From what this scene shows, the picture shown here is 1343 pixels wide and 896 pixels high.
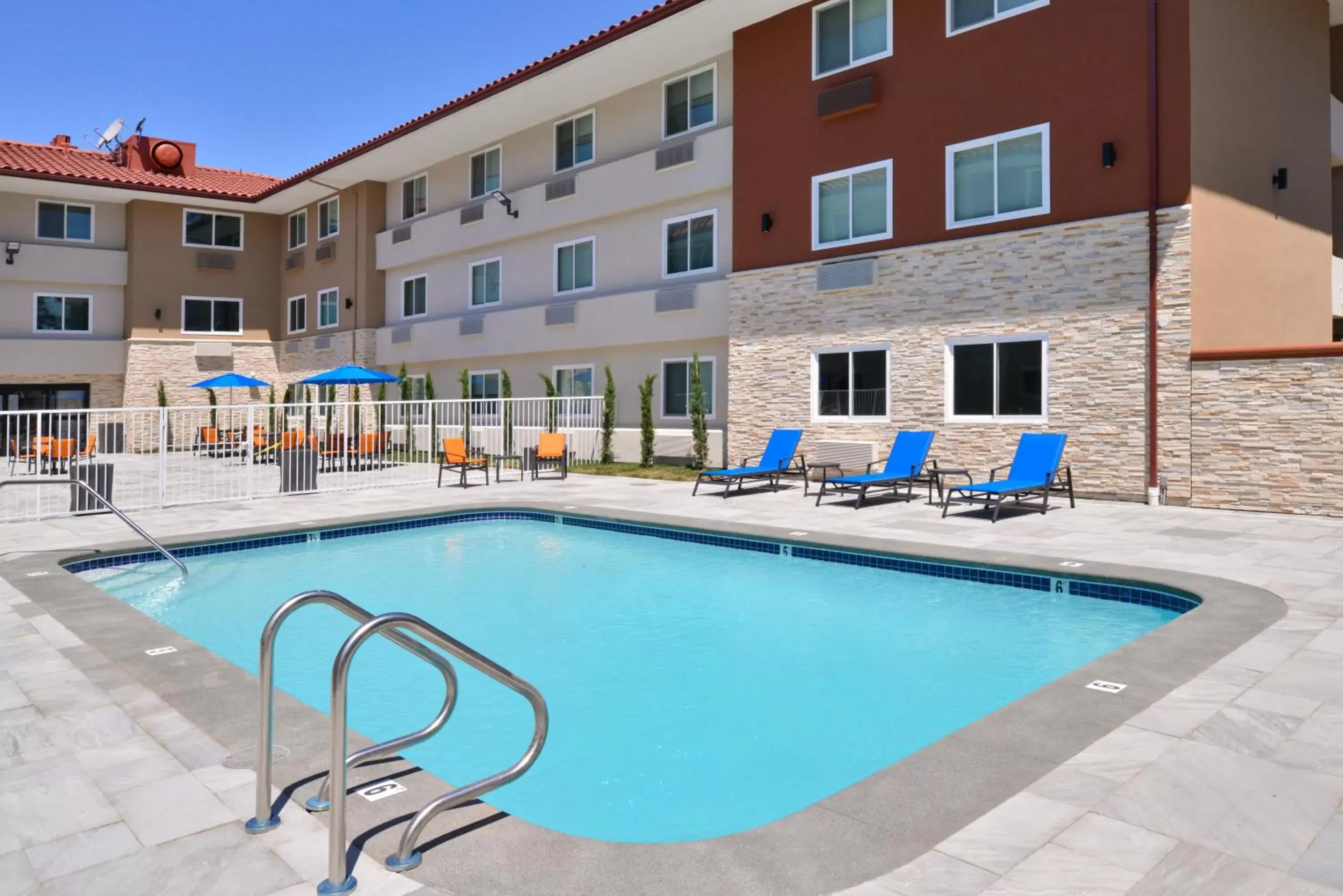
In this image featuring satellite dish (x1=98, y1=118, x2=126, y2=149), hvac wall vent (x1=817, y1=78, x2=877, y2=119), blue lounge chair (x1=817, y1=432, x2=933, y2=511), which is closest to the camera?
blue lounge chair (x1=817, y1=432, x2=933, y2=511)

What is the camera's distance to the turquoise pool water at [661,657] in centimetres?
451

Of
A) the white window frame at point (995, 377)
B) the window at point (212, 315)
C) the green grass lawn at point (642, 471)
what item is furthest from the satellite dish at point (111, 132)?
the white window frame at point (995, 377)

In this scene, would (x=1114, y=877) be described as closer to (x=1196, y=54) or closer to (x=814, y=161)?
(x=1196, y=54)

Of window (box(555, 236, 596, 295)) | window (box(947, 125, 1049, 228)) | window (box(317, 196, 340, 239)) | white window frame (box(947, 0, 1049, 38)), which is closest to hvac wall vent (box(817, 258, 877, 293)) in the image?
window (box(947, 125, 1049, 228))

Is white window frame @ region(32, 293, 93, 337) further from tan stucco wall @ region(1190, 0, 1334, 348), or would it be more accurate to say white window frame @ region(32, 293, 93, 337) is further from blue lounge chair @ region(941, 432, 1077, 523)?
tan stucco wall @ region(1190, 0, 1334, 348)

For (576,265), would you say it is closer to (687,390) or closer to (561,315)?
(561,315)

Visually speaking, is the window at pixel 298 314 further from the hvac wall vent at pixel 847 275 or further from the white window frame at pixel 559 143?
the hvac wall vent at pixel 847 275

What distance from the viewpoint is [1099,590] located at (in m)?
7.69

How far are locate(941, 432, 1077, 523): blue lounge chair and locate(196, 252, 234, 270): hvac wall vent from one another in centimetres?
2638

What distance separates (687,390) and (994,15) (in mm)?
8987

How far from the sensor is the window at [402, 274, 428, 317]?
86.2 ft

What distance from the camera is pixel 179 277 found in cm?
2939

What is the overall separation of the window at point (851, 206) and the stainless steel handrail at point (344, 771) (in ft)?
43.4

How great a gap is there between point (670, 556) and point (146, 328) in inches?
994
